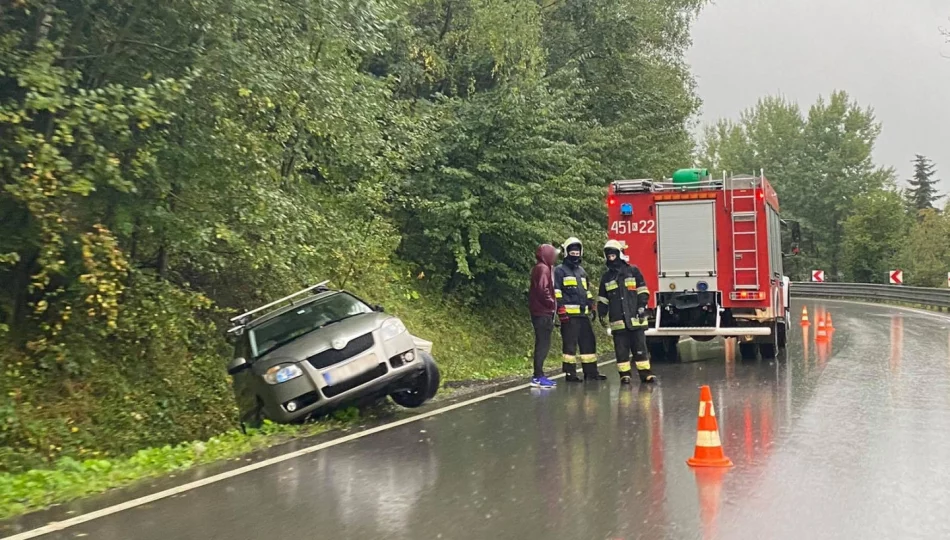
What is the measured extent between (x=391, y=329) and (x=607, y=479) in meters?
3.77

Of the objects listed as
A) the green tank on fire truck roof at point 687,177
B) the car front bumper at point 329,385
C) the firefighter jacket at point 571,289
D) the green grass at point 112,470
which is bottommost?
the green grass at point 112,470

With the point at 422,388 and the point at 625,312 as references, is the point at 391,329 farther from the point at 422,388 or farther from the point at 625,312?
the point at 625,312

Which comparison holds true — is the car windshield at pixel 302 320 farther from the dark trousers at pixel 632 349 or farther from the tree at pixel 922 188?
the tree at pixel 922 188

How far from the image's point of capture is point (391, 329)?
9734mm

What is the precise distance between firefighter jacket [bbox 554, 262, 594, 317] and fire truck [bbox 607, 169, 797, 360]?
9.41 feet

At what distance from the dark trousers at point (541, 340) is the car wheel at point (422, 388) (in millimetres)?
2351

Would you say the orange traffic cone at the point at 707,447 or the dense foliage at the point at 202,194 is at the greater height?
the dense foliage at the point at 202,194

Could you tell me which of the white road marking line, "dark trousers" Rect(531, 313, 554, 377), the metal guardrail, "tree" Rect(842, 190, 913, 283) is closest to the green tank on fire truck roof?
"dark trousers" Rect(531, 313, 554, 377)

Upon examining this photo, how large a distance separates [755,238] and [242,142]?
27.9 feet

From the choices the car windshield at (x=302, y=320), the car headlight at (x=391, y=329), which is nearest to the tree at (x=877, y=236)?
the car windshield at (x=302, y=320)

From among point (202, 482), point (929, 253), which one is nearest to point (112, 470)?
point (202, 482)

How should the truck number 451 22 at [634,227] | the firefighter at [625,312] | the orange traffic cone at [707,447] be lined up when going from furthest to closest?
the truck number 451 22 at [634,227] → the firefighter at [625,312] → the orange traffic cone at [707,447]

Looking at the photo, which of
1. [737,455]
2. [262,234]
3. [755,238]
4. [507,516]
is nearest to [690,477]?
[737,455]

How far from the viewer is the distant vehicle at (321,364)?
916 cm
